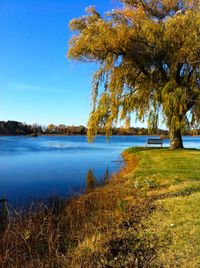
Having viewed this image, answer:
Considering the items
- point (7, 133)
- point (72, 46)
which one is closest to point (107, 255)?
point (72, 46)

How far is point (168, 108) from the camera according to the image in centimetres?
1656

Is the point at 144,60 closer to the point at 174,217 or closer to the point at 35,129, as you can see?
the point at 174,217

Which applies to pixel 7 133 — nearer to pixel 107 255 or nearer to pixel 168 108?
pixel 168 108

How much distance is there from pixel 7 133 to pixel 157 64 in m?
105

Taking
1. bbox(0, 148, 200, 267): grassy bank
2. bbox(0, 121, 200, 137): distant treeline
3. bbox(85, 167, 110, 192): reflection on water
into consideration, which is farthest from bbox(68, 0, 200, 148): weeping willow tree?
bbox(0, 121, 200, 137): distant treeline

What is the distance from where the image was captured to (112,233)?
16.3ft

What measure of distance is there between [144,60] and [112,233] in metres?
14.0

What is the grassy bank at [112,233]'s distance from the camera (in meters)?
4.13

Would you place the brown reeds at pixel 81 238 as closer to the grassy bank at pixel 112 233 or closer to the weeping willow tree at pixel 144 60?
the grassy bank at pixel 112 233

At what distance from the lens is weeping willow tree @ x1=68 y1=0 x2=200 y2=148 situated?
54.3ft

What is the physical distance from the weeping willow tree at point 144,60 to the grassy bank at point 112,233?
34.1 feet

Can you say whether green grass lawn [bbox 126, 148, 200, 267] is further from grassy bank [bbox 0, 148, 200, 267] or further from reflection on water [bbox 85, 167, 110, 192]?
reflection on water [bbox 85, 167, 110, 192]

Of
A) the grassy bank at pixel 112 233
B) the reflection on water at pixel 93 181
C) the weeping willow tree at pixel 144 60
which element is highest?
the weeping willow tree at pixel 144 60

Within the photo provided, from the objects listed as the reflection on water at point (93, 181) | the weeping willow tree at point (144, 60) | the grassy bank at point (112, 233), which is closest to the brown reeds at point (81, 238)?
the grassy bank at point (112, 233)
